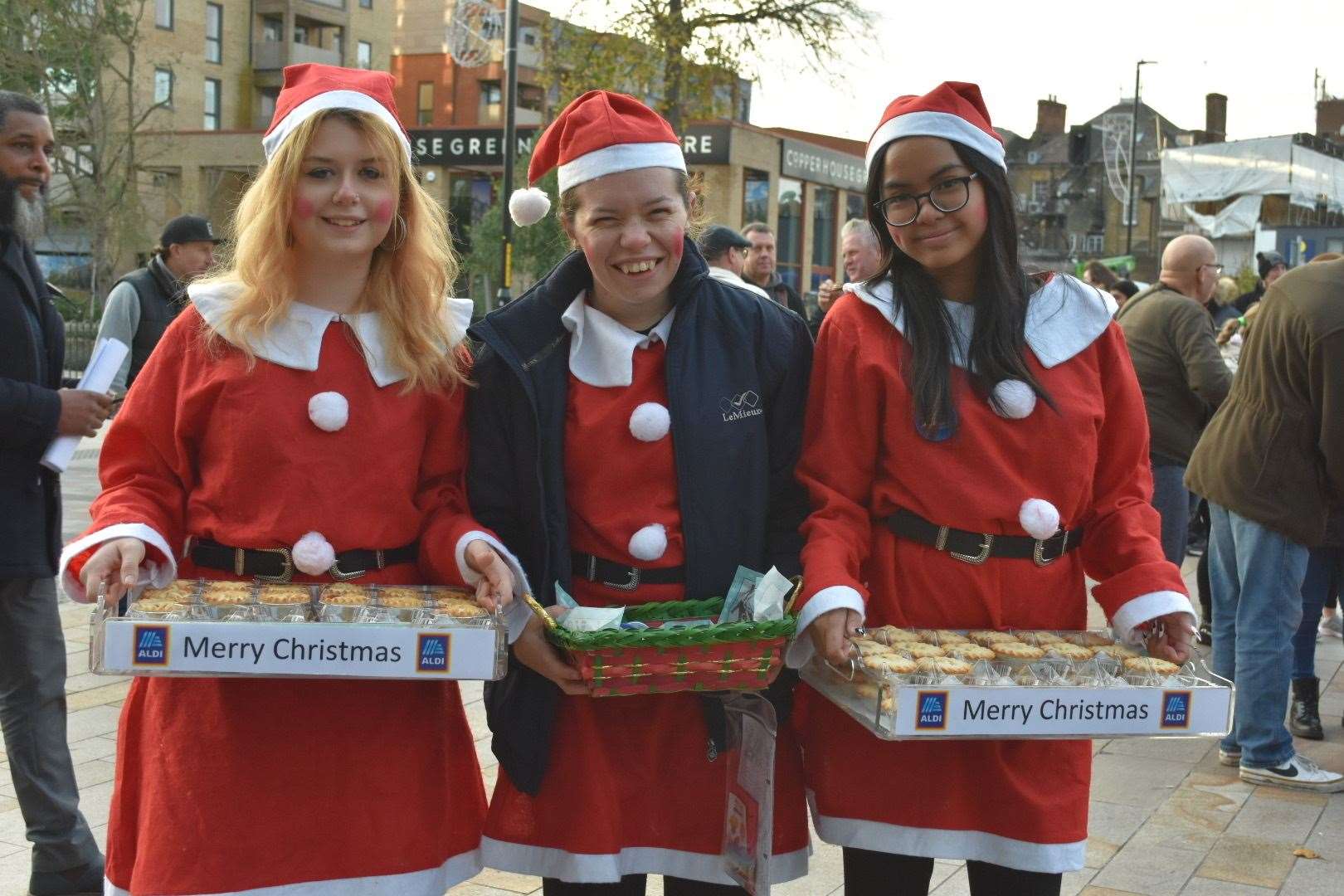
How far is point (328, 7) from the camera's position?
165ft

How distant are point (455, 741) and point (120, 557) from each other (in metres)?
0.75

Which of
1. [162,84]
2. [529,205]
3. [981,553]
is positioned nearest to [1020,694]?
[981,553]

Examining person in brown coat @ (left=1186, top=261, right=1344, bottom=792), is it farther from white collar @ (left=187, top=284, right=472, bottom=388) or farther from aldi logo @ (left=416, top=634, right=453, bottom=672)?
aldi logo @ (left=416, top=634, right=453, bottom=672)

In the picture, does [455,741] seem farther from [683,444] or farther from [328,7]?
[328,7]

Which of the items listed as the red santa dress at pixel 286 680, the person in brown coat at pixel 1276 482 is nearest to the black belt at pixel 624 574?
the red santa dress at pixel 286 680

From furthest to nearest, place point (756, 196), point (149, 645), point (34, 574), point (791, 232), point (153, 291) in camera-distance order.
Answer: point (791, 232)
point (756, 196)
point (153, 291)
point (34, 574)
point (149, 645)

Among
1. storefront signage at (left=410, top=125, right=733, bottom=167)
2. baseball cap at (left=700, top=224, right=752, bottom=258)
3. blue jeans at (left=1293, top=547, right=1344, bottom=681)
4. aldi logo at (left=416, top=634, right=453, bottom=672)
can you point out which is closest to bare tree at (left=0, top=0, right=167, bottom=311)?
storefront signage at (left=410, top=125, right=733, bottom=167)

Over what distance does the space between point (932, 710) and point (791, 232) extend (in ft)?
118

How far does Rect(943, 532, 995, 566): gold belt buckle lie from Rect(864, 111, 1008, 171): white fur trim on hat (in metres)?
0.77

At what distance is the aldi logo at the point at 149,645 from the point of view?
2357 millimetres

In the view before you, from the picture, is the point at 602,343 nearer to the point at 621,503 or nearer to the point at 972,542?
the point at 621,503

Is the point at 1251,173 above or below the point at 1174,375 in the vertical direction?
above

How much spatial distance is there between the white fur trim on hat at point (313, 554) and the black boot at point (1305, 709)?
15.3 ft

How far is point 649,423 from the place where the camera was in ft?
9.05
